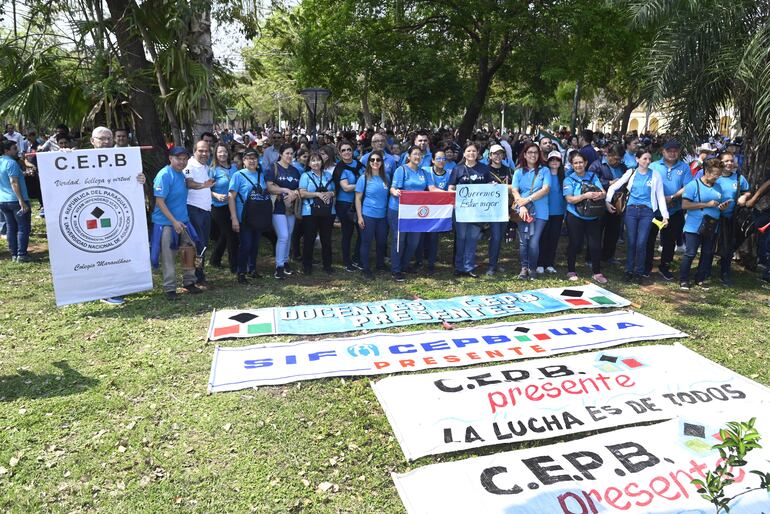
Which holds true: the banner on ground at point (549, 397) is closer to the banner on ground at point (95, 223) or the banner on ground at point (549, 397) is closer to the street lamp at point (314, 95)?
the banner on ground at point (95, 223)

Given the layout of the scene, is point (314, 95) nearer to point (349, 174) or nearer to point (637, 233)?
point (349, 174)

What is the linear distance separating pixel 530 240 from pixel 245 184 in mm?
4236

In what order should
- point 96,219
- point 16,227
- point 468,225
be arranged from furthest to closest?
point 16,227 < point 468,225 < point 96,219

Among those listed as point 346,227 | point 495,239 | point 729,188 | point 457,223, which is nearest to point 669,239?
point 729,188

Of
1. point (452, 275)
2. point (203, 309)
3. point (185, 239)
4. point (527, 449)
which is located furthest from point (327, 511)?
point (452, 275)

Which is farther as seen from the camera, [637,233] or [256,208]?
[637,233]

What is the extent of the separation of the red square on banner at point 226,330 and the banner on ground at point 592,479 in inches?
119

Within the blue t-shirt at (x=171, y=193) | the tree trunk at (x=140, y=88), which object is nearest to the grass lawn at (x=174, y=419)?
the blue t-shirt at (x=171, y=193)

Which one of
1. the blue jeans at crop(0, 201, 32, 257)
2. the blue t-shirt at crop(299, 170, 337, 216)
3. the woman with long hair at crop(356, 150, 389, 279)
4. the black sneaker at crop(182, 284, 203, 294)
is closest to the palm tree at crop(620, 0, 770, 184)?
the woman with long hair at crop(356, 150, 389, 279)

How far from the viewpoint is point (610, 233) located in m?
9.18

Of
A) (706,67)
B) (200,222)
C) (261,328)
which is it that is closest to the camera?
(261,328)

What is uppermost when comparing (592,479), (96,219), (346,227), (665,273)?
(96,219)

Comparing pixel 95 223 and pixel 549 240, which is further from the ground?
pixel 95 223

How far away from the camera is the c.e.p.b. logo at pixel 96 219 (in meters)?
6.46
